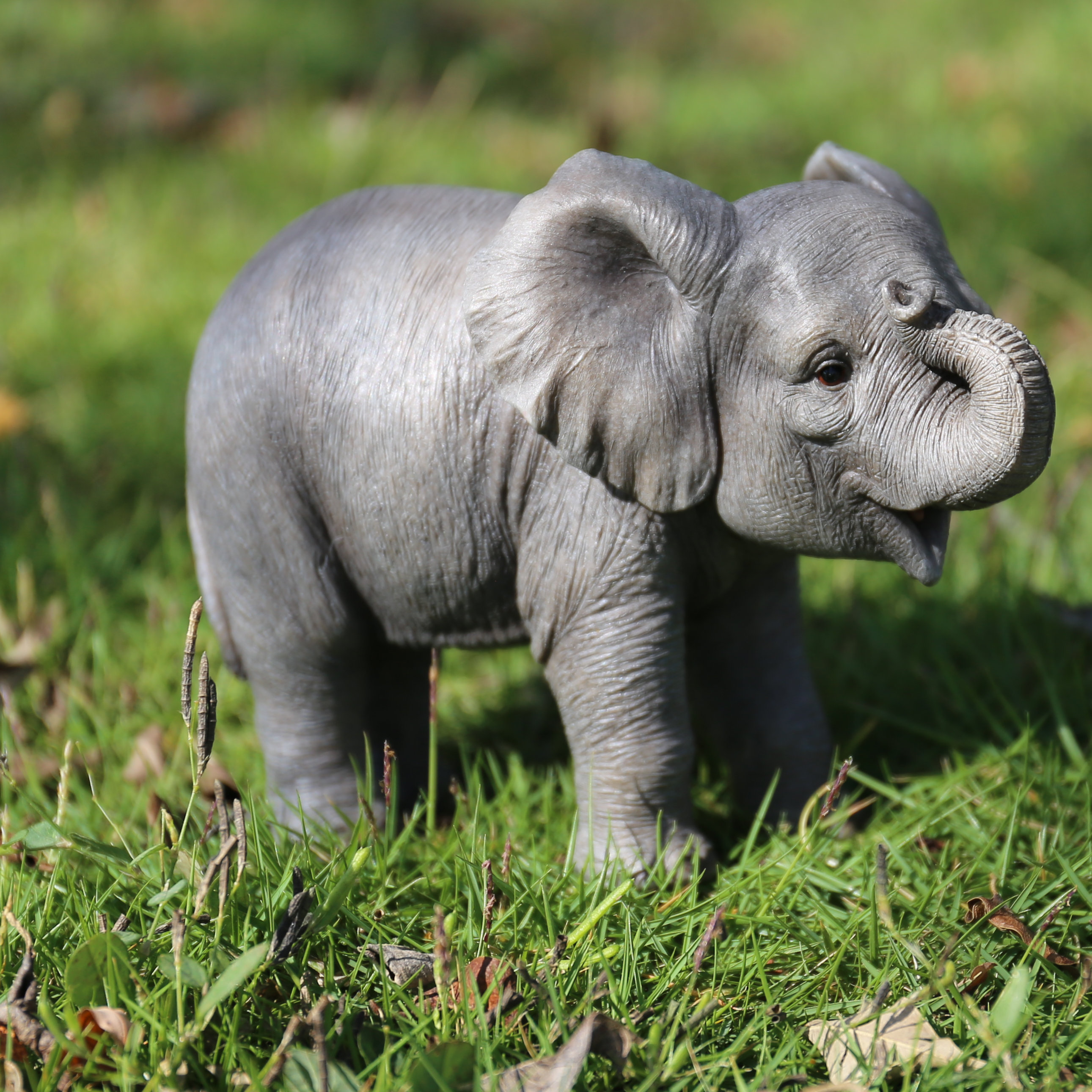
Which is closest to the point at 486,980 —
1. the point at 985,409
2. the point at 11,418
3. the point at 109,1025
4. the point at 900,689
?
the point at 109,1025

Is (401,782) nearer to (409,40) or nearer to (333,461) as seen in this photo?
(333,461)

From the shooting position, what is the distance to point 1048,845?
2635 millimetres

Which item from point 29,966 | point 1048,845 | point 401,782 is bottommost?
point 401,782

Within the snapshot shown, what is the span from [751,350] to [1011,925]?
122 cm

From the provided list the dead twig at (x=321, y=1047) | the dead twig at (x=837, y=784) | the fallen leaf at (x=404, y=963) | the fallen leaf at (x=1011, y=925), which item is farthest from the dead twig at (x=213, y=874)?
the fallen leaf at (x=1011, y=925)

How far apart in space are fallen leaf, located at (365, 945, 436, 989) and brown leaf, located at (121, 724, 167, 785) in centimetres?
106

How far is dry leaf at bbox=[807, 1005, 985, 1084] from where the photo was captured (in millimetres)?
2016

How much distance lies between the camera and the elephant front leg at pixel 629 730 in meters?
2.48

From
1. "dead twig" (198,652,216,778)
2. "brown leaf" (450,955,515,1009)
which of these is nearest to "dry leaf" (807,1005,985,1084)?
"brown leaf" (450,955,515,1009)

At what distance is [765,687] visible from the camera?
2.87m

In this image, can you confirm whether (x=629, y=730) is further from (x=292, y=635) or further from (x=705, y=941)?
(x=292, y=635)

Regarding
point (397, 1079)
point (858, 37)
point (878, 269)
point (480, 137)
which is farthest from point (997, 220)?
point (397, 1079)

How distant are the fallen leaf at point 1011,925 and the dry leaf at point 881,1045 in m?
0.31

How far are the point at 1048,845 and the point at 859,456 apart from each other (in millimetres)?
1057
